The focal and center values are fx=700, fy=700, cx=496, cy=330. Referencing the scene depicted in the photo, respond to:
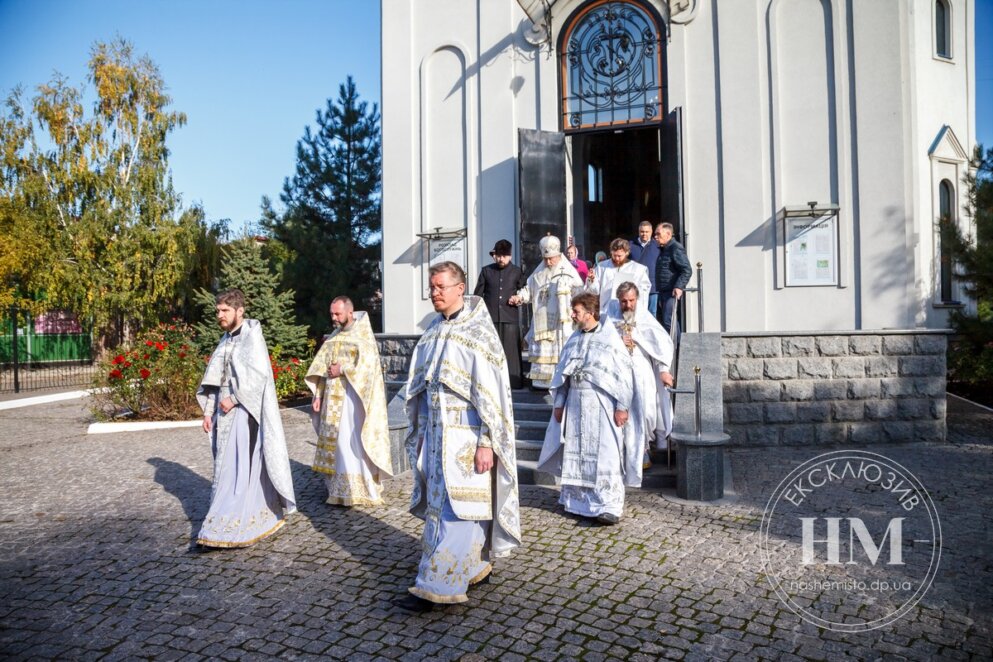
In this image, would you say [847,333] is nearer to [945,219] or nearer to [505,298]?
[945,219]

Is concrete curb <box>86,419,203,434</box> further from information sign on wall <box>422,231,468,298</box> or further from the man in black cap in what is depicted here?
the man in black cap

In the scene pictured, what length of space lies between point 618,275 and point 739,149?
340 centimetres

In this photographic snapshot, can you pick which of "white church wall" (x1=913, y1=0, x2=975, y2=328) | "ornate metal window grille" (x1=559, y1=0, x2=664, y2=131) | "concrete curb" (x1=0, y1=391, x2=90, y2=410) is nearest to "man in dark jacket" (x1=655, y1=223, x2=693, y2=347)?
"ornate metal window grille" (x1=559, y1=0, x2=664, y2=131)

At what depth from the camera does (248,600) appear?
4.57m

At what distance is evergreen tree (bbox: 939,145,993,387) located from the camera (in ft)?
33.8

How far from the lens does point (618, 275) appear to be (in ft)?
29.5

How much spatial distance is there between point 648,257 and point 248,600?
272 inches

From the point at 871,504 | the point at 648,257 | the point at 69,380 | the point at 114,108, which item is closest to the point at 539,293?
the point at 648,257

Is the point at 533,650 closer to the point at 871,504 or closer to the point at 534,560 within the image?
the point at 534,560

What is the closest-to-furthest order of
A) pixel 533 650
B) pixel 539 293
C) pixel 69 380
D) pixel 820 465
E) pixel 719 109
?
pixel 533 650 < pixel 820 465 < pixel 539 293 < pixel 719 109 < pixel 69 380

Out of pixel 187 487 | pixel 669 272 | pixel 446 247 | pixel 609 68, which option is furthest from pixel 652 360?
pixel 609 68

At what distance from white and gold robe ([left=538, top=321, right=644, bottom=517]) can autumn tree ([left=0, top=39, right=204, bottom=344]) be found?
2235 cm

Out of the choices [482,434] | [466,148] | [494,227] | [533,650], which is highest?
[466,148]

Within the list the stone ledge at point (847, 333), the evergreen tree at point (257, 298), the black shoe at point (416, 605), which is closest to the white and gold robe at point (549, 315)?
the stone ledge at point (847, 333)
